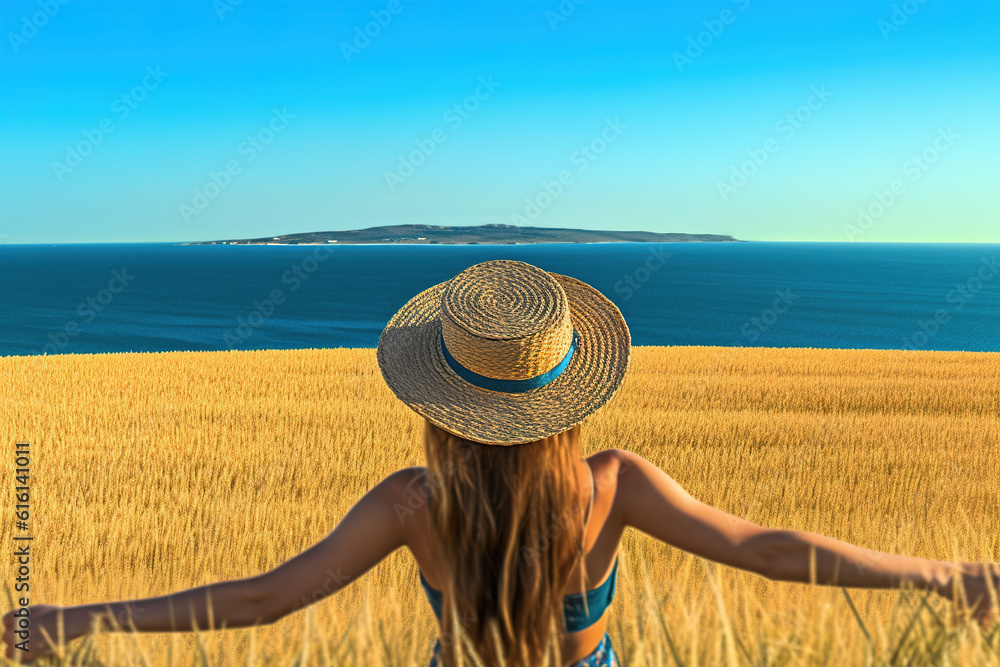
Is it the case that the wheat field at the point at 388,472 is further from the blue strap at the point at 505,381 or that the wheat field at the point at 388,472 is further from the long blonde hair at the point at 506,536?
the blue strap at the point at 505,381

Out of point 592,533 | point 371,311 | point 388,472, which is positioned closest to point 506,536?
point 592,533

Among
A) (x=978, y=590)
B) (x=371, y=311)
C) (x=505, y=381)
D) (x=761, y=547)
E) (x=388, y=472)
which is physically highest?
(x=371, y=311)

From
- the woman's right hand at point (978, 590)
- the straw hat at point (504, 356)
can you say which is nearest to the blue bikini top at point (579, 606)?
the straw hat at point (504, 356)

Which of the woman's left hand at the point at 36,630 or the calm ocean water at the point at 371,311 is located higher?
the calm ocean water at the point at 371,311

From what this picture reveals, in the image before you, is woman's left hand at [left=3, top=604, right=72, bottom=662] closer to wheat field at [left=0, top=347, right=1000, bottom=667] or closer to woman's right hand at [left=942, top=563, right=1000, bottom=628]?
wheat field at [left=0, top=347, right=1000, bottom=667]

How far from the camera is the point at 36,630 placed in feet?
5.79

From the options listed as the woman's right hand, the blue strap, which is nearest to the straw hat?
the blue strap

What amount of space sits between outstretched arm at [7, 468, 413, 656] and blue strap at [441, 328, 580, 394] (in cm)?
32

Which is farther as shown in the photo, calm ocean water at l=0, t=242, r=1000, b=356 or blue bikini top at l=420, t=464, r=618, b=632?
calm ocean water at l=0, t=242, r=1000, b=356

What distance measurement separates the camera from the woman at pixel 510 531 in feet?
5.76

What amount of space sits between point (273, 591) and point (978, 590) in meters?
1.74

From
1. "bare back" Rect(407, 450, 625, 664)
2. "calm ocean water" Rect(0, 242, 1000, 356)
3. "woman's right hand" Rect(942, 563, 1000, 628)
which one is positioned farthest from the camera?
"calm ocean water" Rect(0, 242, 1000, 356)

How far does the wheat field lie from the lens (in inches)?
75.2

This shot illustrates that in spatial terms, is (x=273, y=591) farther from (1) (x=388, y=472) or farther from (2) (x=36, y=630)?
(1) (x=388, y=472)
